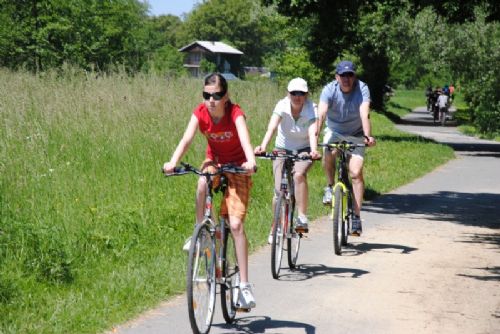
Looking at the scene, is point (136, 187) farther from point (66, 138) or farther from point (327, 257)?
point (327, 257)

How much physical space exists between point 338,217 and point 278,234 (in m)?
1.38

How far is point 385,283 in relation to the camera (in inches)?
327

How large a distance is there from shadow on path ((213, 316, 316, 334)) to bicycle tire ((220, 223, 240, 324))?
3.2 inches

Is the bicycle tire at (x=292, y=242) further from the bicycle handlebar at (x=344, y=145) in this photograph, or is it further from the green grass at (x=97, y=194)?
the bicycle handlebar at (x=344, y=145)

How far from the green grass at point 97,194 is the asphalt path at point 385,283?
57 cm

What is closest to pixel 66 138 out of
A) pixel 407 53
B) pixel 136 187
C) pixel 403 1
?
pixel 136 187

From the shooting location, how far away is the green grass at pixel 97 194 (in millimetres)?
6902

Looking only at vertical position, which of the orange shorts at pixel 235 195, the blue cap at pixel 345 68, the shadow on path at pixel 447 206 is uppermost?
the blue cap at pixel 345 68

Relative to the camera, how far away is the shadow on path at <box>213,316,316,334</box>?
640 cm

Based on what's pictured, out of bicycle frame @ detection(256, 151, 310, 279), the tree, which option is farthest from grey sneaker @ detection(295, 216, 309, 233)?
the tree

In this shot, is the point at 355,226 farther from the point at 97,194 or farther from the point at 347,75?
the point at 97,194

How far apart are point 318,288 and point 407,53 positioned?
3853cm

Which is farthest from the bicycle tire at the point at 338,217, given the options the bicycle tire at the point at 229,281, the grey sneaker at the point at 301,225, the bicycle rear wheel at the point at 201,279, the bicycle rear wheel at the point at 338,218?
the bicycle rear wheel at the point at 201,279

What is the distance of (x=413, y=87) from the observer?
131750 millimetres
